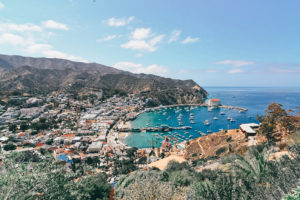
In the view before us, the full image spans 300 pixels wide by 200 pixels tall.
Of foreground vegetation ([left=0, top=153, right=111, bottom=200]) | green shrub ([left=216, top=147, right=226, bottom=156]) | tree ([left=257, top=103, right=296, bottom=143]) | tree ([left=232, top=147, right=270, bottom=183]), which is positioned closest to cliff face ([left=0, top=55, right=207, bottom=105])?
green shrub ([left=216, top=147, right=226, bottom=156])

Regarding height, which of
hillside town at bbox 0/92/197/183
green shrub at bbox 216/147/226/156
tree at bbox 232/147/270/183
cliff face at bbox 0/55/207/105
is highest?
cliff face at bbox 0/55/207/105

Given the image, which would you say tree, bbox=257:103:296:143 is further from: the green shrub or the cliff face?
the cliff face

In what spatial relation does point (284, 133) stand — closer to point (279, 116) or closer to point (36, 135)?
point (279, 116)

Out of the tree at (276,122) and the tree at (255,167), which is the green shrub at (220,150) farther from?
the tree at (255,167)

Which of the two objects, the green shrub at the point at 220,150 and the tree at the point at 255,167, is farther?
the green shrub at the point at 220,150

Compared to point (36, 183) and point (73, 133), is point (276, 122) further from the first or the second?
point (73, 133)

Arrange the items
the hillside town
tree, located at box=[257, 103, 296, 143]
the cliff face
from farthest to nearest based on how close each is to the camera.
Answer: the cliff face, the hillside town, tree, located at box=[257, 103, 296, 143]

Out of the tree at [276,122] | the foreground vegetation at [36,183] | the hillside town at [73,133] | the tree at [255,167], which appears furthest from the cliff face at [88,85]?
the foreground vegetation at [36,183]

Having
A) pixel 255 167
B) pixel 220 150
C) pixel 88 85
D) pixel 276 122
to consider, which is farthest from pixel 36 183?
pixel 88 85

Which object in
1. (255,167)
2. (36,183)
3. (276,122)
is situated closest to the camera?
(36,183)


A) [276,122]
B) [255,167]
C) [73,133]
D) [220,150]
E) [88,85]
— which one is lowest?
[73,133]

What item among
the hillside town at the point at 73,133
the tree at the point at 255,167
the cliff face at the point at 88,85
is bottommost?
the hillside town at the point at 73,133
